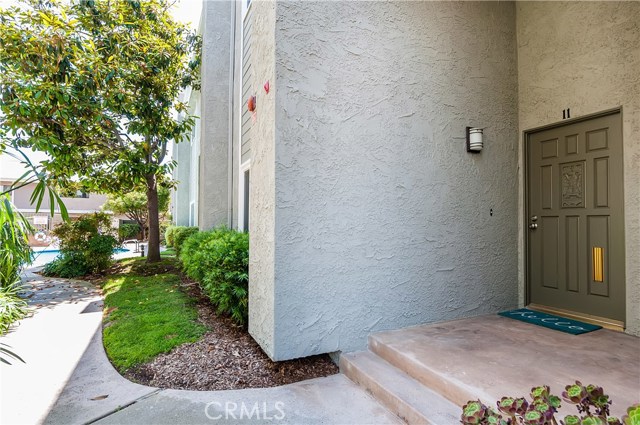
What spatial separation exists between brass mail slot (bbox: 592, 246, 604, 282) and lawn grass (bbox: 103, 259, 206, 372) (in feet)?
15.4

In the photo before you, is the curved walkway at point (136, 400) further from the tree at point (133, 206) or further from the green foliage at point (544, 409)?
the tree at point (133, 206)

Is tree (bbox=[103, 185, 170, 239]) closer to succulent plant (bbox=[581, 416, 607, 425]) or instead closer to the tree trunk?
the tree trunk

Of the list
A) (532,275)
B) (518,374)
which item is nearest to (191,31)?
(532,275)

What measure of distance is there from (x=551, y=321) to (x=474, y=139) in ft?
7.57

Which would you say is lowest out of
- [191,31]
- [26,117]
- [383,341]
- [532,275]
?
[383,341]

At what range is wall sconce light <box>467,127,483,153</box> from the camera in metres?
4.11

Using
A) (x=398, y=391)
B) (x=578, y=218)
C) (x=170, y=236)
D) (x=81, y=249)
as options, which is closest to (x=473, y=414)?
(x=398, y=391)

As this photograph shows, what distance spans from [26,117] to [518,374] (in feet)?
27.2

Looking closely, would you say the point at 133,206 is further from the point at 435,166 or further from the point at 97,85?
the point at 435,166

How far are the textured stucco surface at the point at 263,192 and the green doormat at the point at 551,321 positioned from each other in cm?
301

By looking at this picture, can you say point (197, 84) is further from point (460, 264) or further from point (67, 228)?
point (460, 264)

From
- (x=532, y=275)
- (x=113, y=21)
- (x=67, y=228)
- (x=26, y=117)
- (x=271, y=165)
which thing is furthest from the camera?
(x=67, y=228)

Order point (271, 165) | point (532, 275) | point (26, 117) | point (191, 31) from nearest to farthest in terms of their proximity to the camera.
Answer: point (271, 165) < point (532, 275) < point (26, 117) < point (191, 31)

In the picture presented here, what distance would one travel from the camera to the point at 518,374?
2.55 m
